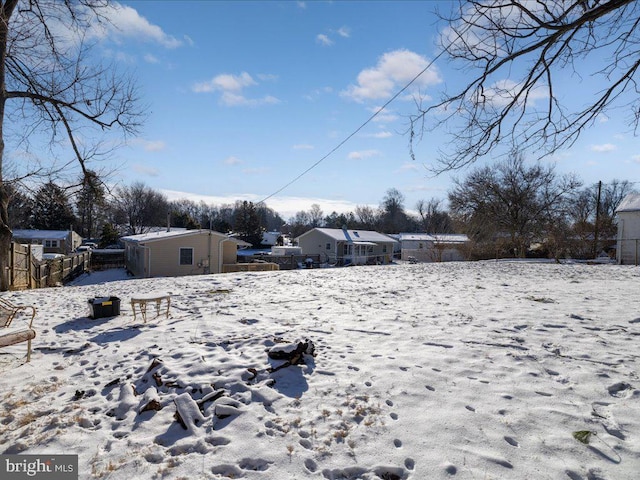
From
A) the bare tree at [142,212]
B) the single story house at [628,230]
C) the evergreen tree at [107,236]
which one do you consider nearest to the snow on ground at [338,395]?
the single story house at [628,230]

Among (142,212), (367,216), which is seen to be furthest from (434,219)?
(142,212)

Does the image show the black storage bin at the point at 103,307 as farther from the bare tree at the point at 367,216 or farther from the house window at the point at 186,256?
the bare tree at the point at 367,216

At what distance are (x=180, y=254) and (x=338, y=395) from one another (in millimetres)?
20287

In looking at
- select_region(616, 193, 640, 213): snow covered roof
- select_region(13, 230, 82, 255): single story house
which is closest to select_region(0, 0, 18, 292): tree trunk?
select_region(616, 193, 640, 213): snow covered roof

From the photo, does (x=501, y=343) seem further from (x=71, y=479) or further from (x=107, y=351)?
(x=107, y=351)

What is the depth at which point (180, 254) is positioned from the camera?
21.4 meters

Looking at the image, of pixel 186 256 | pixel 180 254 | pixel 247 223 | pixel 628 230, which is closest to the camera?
pixel 180 254

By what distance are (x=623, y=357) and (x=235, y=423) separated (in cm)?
454

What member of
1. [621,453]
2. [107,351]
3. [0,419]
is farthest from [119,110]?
[621,453]

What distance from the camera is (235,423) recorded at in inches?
114

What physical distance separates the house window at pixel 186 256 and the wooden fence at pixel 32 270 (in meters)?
6.17

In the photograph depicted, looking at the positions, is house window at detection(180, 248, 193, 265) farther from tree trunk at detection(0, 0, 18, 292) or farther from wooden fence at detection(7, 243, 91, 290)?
tree trunk at detection(0, 0, 18, 292)

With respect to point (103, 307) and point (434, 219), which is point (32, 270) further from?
point (434, 219)

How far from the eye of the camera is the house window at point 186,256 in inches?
846
